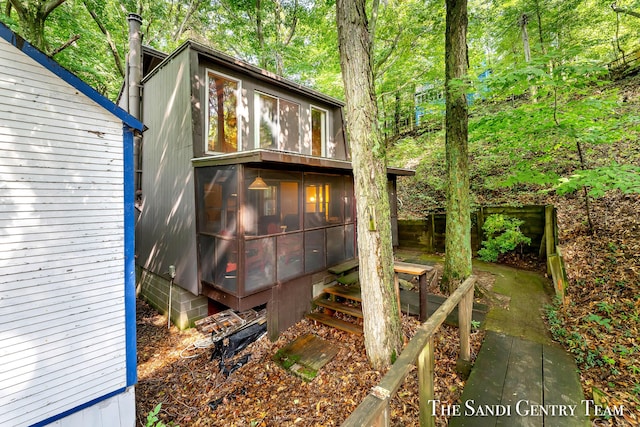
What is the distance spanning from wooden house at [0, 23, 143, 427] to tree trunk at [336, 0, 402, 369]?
291cm

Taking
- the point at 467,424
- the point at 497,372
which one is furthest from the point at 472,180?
the point at 467,424

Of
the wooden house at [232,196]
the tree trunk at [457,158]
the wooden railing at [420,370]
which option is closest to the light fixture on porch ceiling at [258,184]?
the wooden house at [232,196]

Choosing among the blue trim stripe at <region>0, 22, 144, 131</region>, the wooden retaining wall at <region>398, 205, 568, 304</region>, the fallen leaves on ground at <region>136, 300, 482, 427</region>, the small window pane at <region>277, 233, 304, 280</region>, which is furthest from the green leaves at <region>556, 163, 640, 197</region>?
the blue trim stripe at <region>0, 22, 144, 131</region>

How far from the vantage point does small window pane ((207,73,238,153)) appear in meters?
5.56

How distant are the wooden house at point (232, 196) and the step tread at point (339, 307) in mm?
256

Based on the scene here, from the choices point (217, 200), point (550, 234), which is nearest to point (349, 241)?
point (217, 200)

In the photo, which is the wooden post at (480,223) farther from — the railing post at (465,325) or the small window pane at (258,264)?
the small window pane at (258,264)

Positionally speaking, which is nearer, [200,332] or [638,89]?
[200,332]

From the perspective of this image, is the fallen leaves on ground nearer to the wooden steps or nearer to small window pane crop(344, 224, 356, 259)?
the wooden steps

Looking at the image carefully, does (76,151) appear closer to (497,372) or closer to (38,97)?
(38,97)

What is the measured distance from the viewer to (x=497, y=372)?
10.5 feet

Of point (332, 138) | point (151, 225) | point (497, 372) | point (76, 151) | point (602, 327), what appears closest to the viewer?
point (76, 151)

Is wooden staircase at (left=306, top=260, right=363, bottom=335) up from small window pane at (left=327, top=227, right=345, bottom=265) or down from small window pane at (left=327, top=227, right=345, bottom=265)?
down

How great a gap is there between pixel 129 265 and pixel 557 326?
6.38 metres
